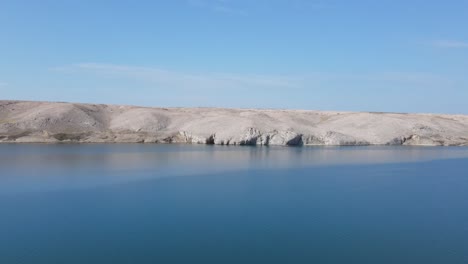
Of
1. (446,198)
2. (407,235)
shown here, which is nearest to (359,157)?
(446,198)

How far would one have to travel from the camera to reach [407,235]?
55.8 feet

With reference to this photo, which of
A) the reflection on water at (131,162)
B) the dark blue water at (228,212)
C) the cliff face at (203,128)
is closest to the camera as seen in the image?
the dark blue water at (228,212)

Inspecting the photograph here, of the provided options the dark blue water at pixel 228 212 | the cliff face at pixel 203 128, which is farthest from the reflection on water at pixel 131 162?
the cliff face at pixel 203 128

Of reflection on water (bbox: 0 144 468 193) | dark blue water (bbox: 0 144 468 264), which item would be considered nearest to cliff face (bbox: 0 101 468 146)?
reflection on water (bbox: 0 144 468 193)

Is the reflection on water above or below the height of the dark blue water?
above

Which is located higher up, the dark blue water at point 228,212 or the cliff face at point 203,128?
the cliff face at point 203,128

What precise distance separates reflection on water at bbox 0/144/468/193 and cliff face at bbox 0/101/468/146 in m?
8.53

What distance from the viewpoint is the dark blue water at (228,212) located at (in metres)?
A: 14.9

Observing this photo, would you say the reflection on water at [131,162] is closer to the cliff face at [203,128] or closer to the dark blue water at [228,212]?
the dark blue water at [228,212]

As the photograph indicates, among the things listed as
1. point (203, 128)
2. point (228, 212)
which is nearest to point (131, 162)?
point (228, 212)

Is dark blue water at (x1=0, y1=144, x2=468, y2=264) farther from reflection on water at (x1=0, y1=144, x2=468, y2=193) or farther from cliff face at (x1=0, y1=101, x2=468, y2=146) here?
cliff face at (x1=0, y1=101, x2=468, y2=146)

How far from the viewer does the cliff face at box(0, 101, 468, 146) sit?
57.3 m

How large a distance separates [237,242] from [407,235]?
621 cm

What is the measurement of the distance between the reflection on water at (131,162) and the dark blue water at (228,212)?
0.50ft
